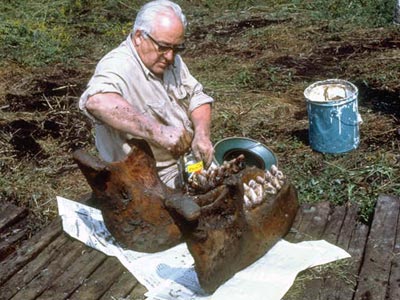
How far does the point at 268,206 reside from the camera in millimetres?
3520

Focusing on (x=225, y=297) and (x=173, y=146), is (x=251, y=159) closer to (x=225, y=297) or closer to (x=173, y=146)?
(x=173, y=146)

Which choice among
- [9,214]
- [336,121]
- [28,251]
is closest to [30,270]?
[28,251]

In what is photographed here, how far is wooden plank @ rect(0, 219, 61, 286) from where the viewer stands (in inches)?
146

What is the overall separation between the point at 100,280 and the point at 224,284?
2.21ft

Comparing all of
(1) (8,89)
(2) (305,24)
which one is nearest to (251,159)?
(1) (8,89)

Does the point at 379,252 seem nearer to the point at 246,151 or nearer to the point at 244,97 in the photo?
the point at 246,151

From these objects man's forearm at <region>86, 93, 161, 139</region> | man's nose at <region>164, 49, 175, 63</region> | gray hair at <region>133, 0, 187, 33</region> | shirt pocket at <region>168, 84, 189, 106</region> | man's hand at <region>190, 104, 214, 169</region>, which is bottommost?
man's hand at <region>190, 104, 214, 169</region>

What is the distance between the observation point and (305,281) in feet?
10.7

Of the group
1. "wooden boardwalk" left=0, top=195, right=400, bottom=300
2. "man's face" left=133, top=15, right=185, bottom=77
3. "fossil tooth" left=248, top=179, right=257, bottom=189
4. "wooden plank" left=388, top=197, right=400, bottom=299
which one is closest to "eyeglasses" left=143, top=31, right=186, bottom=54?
"man's face" left=133, top=15, right=185, bottom=77

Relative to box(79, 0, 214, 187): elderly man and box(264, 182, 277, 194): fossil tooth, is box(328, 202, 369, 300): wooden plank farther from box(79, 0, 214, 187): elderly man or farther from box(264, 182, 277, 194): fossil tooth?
box(79, 0, 214, 187): elderly man

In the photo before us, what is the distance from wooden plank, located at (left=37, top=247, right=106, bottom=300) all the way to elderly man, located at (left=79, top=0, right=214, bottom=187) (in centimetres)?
62

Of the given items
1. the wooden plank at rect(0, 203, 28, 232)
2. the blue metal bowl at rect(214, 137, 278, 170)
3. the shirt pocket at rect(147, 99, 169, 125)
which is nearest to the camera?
the shirt pocket at rect(147, 99, 169, 125)

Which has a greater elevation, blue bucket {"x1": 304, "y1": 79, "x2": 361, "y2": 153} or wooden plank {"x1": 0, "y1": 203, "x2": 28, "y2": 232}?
wooden plank {"x1": 0, "y1": 203, "x2": 28, "y2": 232}

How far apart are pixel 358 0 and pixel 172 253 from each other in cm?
659
